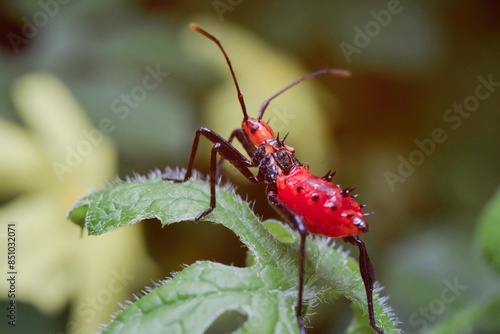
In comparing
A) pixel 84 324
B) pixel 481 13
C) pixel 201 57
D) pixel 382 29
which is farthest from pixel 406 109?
Result: pixel 84 324

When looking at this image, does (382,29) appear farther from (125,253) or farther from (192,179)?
(192,179)

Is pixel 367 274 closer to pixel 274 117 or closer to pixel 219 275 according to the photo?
pixel 219 275

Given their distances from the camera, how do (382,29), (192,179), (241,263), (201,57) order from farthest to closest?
1. (382,29)
2. (201,57)
3. (241,263)
4. (192,179)

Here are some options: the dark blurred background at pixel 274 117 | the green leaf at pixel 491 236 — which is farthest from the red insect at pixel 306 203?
the dark blurred background at pixel 274 117

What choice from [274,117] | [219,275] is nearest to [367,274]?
[219,275]

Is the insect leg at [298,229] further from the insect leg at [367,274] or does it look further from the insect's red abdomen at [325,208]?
the insect leg at [367,274]

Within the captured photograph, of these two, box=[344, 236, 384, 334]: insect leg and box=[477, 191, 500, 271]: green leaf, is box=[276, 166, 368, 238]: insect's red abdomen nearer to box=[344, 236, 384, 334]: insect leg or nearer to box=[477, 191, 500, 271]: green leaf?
box=[344, 236, 384, 334]: insect leg
